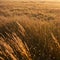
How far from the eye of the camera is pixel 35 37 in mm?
5941

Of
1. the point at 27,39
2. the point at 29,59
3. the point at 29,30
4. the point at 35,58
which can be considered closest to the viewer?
the point at 29,59

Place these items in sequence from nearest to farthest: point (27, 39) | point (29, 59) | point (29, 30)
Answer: point (29, 59), point (27, 39), point (29, 30)

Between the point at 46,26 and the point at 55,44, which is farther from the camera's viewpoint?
the point at 46,26

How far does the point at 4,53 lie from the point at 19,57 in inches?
13.9

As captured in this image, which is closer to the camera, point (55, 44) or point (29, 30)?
point (55, 44)

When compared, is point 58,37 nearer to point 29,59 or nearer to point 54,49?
point 54,49

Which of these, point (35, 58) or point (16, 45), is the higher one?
point (16, 45)

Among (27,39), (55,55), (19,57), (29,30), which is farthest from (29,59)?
(29,30)

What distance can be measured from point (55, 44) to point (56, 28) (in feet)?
4.15

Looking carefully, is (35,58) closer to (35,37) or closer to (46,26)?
(35,37)

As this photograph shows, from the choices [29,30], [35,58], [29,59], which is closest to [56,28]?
[29,30]

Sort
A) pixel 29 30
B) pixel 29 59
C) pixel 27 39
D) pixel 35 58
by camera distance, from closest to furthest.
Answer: pixel 29 59 < pixel 35 58 < pixel 27 39 < pixel 29 30

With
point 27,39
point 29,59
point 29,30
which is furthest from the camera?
point 29,30

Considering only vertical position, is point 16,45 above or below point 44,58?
above
